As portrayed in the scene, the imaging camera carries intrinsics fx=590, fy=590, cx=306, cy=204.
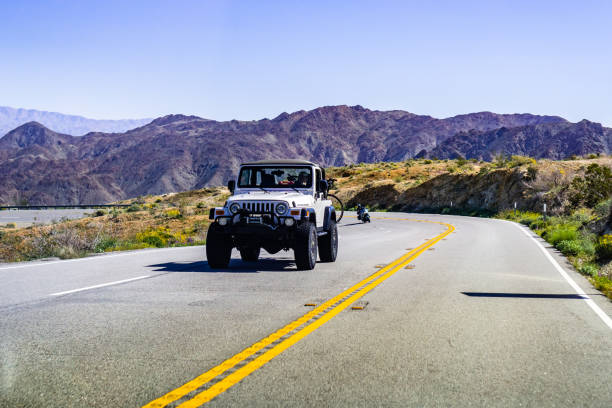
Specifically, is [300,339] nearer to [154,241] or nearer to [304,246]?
[304,246]

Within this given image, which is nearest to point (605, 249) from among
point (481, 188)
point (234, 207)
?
point (234, 207)

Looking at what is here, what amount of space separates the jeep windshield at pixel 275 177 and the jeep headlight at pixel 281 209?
1428 millimetres

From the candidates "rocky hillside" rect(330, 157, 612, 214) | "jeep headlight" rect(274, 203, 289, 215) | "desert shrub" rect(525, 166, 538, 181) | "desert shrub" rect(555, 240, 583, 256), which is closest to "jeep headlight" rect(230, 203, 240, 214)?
"jeep headlight" rect(274, 203, 289, 215)

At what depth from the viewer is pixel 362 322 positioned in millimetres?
6797

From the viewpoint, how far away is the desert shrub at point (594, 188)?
118ft

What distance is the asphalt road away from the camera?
4332 mm

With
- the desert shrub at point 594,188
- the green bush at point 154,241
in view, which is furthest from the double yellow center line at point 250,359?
the desert shrub at point 594,188

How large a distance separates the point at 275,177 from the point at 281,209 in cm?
174

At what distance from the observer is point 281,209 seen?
11438mm

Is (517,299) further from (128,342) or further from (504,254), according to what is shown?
(504,254)

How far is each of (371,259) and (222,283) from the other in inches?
210

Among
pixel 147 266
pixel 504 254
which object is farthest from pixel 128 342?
pixel 504 254

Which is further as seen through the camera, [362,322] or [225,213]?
[225,213]

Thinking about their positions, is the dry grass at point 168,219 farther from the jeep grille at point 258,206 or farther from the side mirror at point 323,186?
the side mirror at point 323,186
